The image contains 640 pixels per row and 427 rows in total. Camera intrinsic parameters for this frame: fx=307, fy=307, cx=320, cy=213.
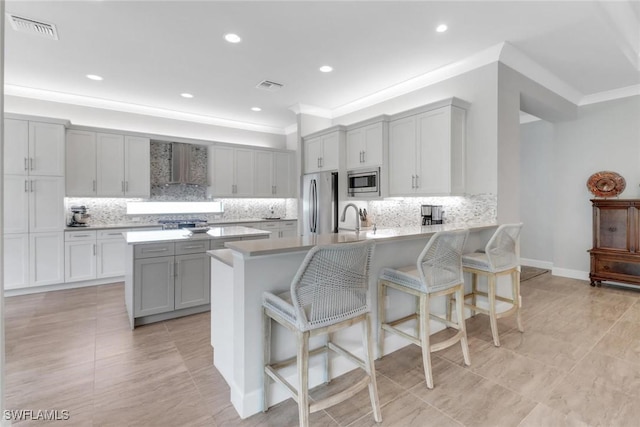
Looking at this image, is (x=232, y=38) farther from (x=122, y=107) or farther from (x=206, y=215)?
(x=206, y=215)

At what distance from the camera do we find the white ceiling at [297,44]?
9.08ft

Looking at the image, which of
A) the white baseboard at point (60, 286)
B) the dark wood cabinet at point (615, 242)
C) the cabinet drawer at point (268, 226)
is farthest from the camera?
the cabinet drawer at point (268, 226)

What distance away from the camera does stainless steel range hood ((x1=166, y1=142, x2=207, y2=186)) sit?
18.4 ft

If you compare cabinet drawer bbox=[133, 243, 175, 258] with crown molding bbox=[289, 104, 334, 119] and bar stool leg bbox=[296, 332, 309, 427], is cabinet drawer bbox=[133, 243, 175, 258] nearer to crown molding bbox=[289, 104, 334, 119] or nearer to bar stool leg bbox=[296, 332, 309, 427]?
bar stool leg bbox=[296, 332, 309, 427]

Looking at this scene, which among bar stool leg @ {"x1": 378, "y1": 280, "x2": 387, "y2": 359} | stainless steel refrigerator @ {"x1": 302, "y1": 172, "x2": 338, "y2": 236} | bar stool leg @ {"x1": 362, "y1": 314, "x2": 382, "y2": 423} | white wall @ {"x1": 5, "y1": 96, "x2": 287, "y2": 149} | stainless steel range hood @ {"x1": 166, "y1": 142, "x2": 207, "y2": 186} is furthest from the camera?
stainless steel range hood @ {"x1": 166, "y1": 142, "x2": 207, "y2": 186}

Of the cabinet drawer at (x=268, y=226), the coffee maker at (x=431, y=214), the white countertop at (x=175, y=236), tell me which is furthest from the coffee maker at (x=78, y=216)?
the coffee maker at (x=431, y=214)

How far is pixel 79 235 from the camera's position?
15.0ft

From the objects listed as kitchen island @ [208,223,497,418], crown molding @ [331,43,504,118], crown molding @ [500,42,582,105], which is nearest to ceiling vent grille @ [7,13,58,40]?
kitchen island @ [208,223,497,418]

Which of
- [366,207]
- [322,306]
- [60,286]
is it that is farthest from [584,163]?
[60,286]

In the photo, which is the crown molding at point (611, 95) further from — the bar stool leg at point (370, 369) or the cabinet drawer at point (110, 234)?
the cabinet drawer at point (110, 234)

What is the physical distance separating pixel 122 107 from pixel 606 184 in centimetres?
789

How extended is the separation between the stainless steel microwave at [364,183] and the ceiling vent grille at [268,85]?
67.3 inches

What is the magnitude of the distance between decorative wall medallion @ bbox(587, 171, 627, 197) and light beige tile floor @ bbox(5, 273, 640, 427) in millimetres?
1994

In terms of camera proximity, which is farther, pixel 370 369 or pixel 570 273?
pixel 570 273
